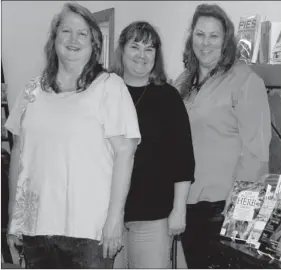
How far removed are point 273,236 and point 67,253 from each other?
677mm

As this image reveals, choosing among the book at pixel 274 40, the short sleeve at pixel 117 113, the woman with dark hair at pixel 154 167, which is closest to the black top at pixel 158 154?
the woman with dark hair at pixel 154 167

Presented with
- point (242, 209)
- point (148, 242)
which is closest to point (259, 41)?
point (242, 209)

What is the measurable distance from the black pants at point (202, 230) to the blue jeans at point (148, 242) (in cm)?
18

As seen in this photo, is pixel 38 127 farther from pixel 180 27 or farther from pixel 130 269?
pixel 180 27

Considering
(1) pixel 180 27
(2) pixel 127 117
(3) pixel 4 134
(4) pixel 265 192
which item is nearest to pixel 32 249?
(2) pixel 127 117

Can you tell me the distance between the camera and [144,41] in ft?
5.30

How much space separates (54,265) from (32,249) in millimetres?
94

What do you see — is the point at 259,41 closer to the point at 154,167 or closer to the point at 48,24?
the point at 154,167

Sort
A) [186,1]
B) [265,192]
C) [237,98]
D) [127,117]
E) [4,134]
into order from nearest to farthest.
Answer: [127,117] < [265,192] < [237,98] < [186,1] < [4,134]

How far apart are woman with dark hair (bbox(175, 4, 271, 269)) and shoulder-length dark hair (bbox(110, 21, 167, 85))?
21 cm

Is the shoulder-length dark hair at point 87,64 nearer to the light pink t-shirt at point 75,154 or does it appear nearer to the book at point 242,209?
Result: the light pink t-shirt at point 75,154

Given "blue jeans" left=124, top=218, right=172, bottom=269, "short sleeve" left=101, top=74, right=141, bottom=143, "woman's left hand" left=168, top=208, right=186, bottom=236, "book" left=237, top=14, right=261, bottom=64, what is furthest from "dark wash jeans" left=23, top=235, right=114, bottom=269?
"book" left=237, top=14, right=261, bottom=64

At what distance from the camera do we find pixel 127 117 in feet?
4.60

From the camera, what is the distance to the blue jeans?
153 cm
